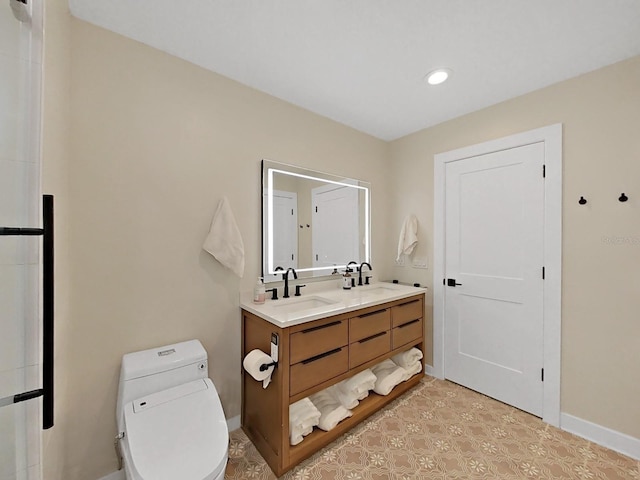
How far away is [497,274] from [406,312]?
0.83 metres

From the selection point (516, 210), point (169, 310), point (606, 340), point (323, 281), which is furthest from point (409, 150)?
point (169, 310)

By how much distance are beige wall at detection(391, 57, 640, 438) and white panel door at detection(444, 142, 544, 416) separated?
0.18m

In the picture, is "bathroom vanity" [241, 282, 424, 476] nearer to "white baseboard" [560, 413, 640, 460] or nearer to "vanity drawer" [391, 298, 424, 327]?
"vanity drawer" [391, 298, 424, 327]

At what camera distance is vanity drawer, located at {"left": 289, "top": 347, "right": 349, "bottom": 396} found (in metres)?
1.63

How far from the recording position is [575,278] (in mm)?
1932

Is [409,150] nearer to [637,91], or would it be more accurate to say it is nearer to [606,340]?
[637,91]

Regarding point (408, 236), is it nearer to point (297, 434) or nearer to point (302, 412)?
point (302, 412)

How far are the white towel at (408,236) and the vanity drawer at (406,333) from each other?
715 mm

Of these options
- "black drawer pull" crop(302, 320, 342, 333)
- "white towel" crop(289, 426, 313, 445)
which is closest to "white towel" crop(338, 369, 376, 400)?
"white towel" crop(289, 426, 313, 445)

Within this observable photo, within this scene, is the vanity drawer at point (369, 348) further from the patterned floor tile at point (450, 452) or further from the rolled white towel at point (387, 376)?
the patterned floor tile at point (450, 452)

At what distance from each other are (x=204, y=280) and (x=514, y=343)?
2.46 meters

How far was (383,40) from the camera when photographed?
158 centimetres

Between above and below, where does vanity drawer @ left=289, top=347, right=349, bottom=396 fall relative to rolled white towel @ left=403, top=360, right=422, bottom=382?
above

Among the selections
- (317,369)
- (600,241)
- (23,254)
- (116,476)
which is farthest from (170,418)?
(600,241)
